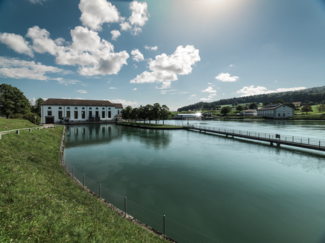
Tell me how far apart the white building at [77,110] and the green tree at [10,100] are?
22571 mm

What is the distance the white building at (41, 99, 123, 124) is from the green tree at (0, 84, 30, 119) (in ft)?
74.1

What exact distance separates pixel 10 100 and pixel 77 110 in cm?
3452

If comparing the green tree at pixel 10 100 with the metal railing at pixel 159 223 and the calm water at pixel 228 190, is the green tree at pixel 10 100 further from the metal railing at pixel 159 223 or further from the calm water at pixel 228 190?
the metal railing at pixel 159 223

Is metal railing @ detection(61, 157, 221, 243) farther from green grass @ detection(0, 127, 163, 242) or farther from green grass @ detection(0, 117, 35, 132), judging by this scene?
green grass @ detection(0, 117, 35, 132)

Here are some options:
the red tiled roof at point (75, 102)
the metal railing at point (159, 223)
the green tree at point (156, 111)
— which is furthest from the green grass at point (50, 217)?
the red tiled roof at point (75, 102)

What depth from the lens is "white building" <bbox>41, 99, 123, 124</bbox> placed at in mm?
69062

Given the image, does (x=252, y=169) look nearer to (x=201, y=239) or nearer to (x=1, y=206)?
(x=201, y=239)

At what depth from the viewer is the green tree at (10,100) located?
40562mm

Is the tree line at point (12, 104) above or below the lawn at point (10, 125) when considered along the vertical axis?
above

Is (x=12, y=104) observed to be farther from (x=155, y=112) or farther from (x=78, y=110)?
(x=155, y=112)

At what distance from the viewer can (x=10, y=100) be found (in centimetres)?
4144

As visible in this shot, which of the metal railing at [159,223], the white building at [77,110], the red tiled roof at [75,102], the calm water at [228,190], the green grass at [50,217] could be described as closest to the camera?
the green grass at [50,217]

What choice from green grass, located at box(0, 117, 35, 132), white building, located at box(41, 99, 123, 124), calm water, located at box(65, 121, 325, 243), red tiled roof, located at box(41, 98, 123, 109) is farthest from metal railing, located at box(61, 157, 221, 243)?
red tiled roof, located at box(41, 98, 123, 109)

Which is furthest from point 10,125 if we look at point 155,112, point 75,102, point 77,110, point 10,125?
point 75,102
